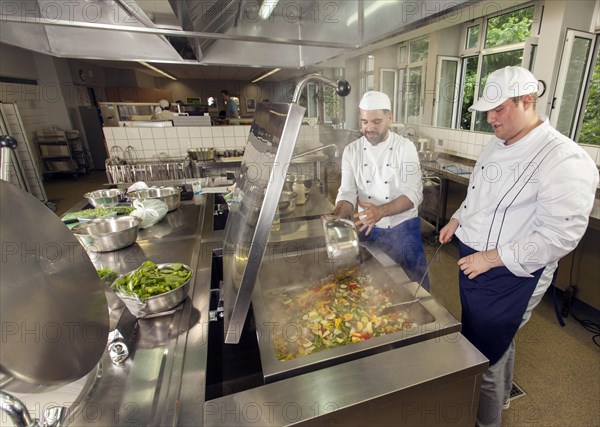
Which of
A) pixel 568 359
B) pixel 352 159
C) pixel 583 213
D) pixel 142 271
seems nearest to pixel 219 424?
pixel 142 271

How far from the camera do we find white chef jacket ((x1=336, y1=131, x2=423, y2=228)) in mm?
1972

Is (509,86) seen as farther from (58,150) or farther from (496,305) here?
(58,150)

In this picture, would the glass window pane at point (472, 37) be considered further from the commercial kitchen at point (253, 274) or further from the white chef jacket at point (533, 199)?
the white chef jacket at point (533, 199)

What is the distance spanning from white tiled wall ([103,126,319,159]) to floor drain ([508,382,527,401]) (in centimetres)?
321

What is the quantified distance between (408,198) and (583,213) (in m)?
0.83

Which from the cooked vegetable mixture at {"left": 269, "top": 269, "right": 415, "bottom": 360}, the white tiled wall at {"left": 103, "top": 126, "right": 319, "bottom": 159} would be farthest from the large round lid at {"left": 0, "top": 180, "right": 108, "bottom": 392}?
the white tiled wall at {"left": 103, "top": 126, "right": 319, "bottom": 159}

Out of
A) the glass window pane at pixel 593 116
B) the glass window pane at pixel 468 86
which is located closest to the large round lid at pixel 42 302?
the glass window pane at pixel 593 116

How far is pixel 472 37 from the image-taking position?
5.36 meters

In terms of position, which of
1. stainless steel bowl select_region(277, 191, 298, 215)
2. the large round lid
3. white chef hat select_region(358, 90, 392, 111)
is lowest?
stainless steel bowl select_region(277, 191, 298, 215)

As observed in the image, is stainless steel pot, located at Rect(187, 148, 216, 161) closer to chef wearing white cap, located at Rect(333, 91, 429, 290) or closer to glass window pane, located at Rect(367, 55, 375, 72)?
chef wearing white cap, located at Rect(333, 91, 429, 290)

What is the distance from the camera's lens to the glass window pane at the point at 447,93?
572 cm

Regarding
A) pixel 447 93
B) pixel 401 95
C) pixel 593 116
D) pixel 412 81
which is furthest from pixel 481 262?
pixel 401 95

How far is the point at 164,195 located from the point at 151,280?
1202 mm

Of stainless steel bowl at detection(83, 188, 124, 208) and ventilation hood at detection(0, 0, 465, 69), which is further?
stainless steel bowl at detection(83, 188, 124, 208)
